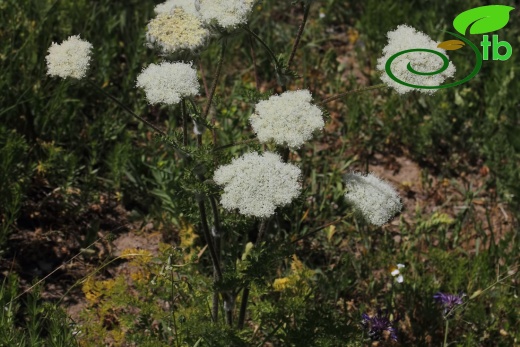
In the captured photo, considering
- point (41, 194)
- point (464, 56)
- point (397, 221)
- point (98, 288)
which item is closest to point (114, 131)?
point (41, 194)

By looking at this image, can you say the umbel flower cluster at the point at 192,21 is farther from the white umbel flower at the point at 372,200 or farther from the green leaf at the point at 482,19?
the green leaf at the point at 482,19

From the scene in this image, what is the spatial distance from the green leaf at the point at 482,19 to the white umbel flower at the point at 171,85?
3595 millimetres

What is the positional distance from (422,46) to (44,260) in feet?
8.41

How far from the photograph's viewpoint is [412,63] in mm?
3008

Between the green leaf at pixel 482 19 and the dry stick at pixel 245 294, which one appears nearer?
the dry stick at pixel 245 294

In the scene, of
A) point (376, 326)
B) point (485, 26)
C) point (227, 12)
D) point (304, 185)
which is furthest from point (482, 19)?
point (227, 12)

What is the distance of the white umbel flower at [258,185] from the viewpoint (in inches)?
105

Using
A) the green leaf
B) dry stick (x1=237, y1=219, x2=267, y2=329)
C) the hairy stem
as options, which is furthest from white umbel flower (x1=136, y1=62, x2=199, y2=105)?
the green leaf

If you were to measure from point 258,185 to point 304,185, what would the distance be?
2257 mm

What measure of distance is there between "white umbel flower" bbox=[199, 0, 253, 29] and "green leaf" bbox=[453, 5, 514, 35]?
3.38 meters

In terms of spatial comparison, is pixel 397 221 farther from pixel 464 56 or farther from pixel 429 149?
pixel 464 56

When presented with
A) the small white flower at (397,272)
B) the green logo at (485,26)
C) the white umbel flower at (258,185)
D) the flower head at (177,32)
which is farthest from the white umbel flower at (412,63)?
the green logo at (485,26)

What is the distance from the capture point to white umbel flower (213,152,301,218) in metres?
2.66

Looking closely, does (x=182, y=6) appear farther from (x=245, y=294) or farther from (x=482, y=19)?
(x=482, y=19)
